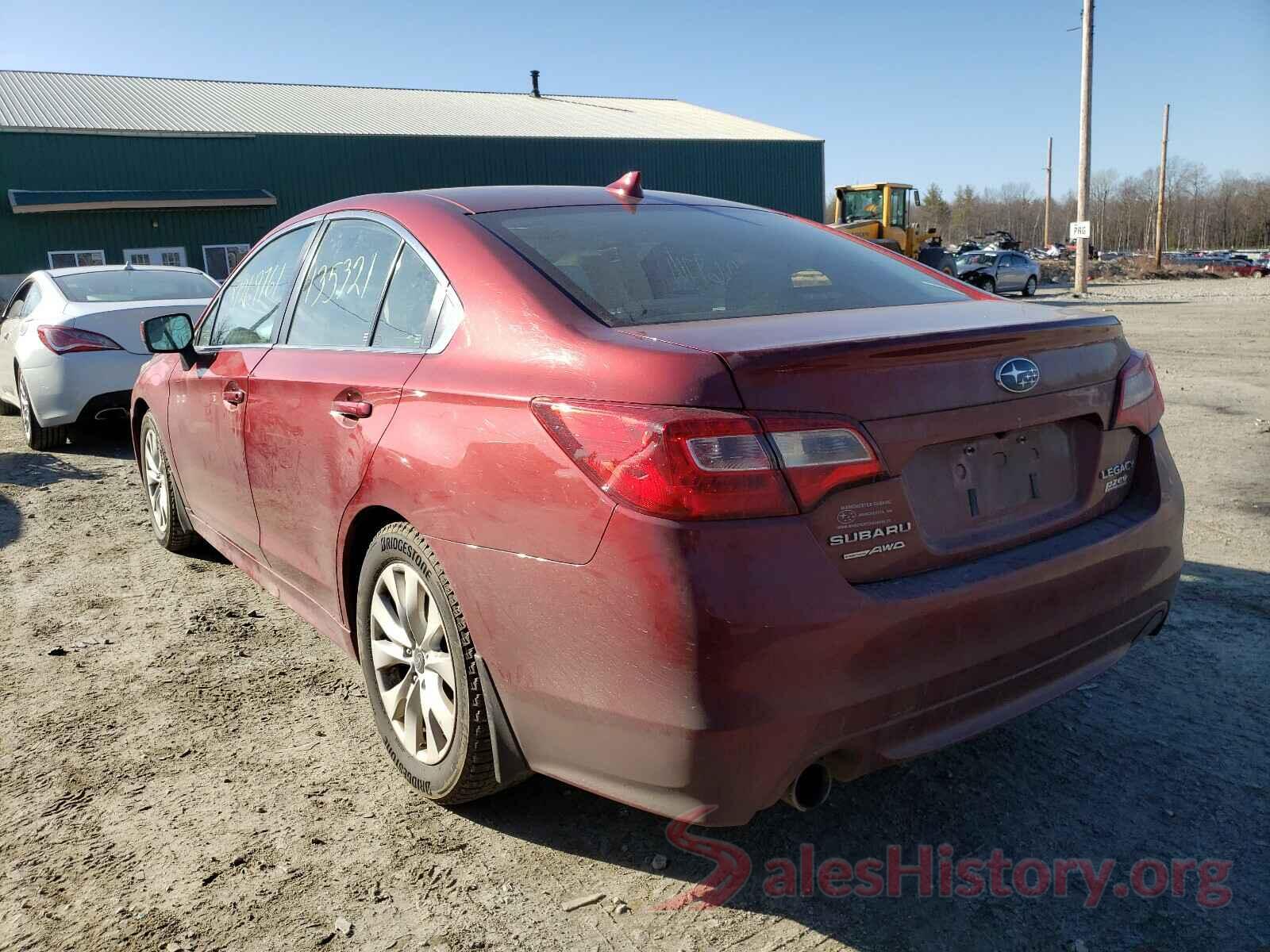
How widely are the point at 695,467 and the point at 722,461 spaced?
2.1 inches

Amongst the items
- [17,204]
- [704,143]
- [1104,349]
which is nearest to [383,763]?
[1104,349]

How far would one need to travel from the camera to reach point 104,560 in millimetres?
5000

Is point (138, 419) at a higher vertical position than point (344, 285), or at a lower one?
lower

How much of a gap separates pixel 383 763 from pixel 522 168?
31.3 metres

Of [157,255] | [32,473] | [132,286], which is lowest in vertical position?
[32,473]

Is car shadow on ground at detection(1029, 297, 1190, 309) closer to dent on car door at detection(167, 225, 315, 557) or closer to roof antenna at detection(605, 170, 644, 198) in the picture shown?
roof antenna at detection(605, 170, 644, 198)

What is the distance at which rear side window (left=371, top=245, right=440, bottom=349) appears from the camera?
104 inches

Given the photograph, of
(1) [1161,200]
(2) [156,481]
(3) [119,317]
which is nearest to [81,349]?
(3) [119,317]

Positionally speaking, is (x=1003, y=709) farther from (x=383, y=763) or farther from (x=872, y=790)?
(x=383, y=763)

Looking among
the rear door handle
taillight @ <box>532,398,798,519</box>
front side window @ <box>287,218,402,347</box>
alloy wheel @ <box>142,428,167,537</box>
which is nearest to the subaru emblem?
taillight @ <box>532,398,798,519</box>

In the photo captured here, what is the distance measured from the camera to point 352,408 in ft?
8.96

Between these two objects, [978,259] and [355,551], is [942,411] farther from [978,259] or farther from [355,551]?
[978,259]

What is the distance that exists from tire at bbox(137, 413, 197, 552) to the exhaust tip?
3.58 metres

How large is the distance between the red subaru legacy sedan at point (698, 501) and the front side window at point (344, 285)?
18mm
